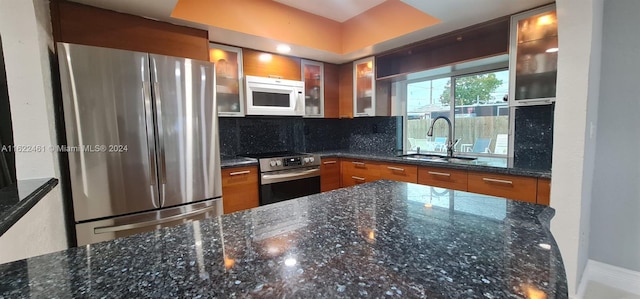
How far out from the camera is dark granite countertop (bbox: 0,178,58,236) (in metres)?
0.79

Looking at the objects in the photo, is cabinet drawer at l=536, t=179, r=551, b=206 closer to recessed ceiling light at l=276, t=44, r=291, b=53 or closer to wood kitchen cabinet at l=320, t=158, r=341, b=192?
wood kitchen cabinet at l=320, t=158, r=341, b=192

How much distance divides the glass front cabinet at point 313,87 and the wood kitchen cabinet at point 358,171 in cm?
76

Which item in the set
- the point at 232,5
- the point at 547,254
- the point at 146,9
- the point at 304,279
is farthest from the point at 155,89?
the point at 547,254

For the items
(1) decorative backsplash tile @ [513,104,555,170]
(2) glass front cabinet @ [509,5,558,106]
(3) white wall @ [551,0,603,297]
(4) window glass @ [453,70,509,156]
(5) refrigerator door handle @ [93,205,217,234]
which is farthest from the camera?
(4) window glass @ [453,70,509,156]

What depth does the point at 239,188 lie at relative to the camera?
2.50 m

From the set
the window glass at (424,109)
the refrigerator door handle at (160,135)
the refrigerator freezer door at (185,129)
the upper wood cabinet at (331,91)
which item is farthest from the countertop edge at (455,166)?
the refrigerator door handle at (160,135)

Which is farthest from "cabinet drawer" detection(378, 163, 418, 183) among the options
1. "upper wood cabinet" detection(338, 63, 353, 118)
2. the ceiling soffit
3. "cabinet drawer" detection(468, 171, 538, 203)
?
the ceiling soffit

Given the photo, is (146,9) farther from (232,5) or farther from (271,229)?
(271,229)

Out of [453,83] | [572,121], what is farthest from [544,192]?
[453,83]

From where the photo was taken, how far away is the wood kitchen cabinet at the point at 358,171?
2885 millimetres

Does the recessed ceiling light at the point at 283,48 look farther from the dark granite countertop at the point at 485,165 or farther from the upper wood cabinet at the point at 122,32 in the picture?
the dark granite countertop at the point at 485,165

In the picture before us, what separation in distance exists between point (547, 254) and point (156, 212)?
2099 mm

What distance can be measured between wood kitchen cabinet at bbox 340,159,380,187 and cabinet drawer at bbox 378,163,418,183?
9 cm

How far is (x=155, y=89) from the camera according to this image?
1792mm
